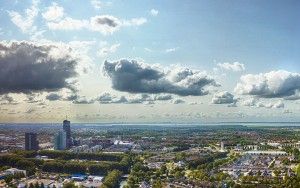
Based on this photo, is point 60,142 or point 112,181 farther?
point 60,142

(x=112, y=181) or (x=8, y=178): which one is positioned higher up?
(x=8, y=178)

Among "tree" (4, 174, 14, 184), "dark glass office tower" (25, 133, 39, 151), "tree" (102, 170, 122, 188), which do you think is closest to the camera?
"tree" (102, 170, 122, 188)

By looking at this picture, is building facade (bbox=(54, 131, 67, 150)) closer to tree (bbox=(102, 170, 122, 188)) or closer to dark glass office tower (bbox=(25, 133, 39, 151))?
dark glass office tower (bbox=(25, 133, 39, 151))

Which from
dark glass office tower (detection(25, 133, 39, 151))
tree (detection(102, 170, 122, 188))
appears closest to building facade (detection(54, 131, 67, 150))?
dark glass office tower (detection(25, 133, 39, 151))

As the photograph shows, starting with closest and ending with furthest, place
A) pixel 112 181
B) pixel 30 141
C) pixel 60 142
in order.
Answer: pixel 112 181, pixel 30 141, pixel 60 142

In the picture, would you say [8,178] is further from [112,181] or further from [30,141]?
[30,141]

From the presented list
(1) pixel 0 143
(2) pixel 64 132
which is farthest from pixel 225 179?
(1) pixel 0 143

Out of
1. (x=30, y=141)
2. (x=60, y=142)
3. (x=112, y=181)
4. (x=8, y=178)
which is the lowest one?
(x=112, y=181)

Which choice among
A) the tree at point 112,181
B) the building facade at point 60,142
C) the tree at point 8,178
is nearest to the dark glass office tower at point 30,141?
the building facade at point 60,142

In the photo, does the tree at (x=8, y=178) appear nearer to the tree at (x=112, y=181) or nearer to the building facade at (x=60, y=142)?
the tree at (x=112, y=181)

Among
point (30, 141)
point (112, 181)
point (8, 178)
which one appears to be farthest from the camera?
point (30, 141)

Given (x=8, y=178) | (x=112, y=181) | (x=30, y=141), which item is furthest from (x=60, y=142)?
(x=112, y=181)
